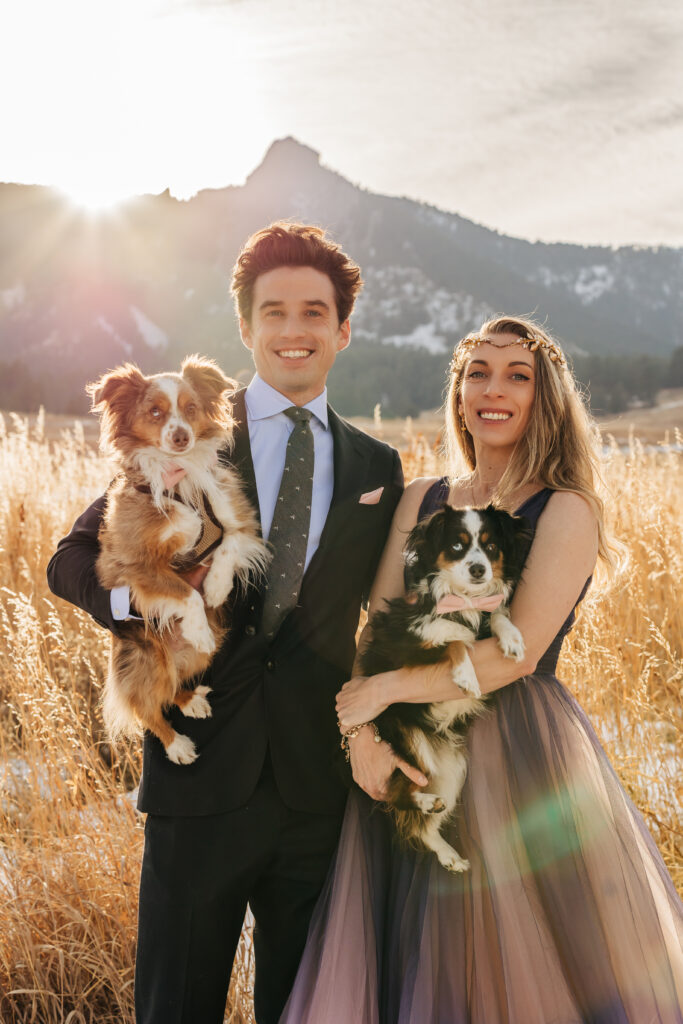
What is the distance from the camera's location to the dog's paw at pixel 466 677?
6.88 feet

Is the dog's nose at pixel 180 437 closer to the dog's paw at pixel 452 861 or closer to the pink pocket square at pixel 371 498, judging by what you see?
the pink pocket square at pixel 371 498

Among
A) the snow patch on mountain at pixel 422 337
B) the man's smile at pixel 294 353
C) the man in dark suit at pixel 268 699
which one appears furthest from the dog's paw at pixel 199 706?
the snow patch on mountain at pixel 422 337

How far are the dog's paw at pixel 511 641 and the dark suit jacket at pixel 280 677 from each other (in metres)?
0.56

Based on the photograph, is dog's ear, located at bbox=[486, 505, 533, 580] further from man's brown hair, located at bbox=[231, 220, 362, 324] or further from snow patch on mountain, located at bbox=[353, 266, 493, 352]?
snow patch on mountain, located at bbox=[353, 266, 493, 352]

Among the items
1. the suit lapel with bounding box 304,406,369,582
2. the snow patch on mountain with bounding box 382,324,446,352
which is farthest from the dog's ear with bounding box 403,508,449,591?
the snow patch on mountain with bounding box 382,324,446,352

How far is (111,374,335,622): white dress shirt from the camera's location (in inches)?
96.0

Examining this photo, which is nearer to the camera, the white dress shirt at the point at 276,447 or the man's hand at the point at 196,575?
the white dress shirt at the point at 276,447

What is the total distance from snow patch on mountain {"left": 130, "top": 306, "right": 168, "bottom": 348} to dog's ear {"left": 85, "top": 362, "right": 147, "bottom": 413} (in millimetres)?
97051

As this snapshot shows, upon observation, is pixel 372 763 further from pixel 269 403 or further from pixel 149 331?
pixel 149 331

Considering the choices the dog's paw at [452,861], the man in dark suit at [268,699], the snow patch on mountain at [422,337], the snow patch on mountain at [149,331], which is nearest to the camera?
the dog's paw at [452,861]

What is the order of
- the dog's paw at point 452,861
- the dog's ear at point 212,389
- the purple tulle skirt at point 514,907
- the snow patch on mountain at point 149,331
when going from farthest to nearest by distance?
the snow patch on mountain at point 149,331 → the dog's ear at point 212,389 → the dog's paw at point 452,861 → the purple tulle skirt at point 514,907

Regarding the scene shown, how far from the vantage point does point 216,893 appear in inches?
84.6

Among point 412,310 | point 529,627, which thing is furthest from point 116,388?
point 412,310

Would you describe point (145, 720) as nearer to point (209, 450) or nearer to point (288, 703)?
→ point (288, 703)
